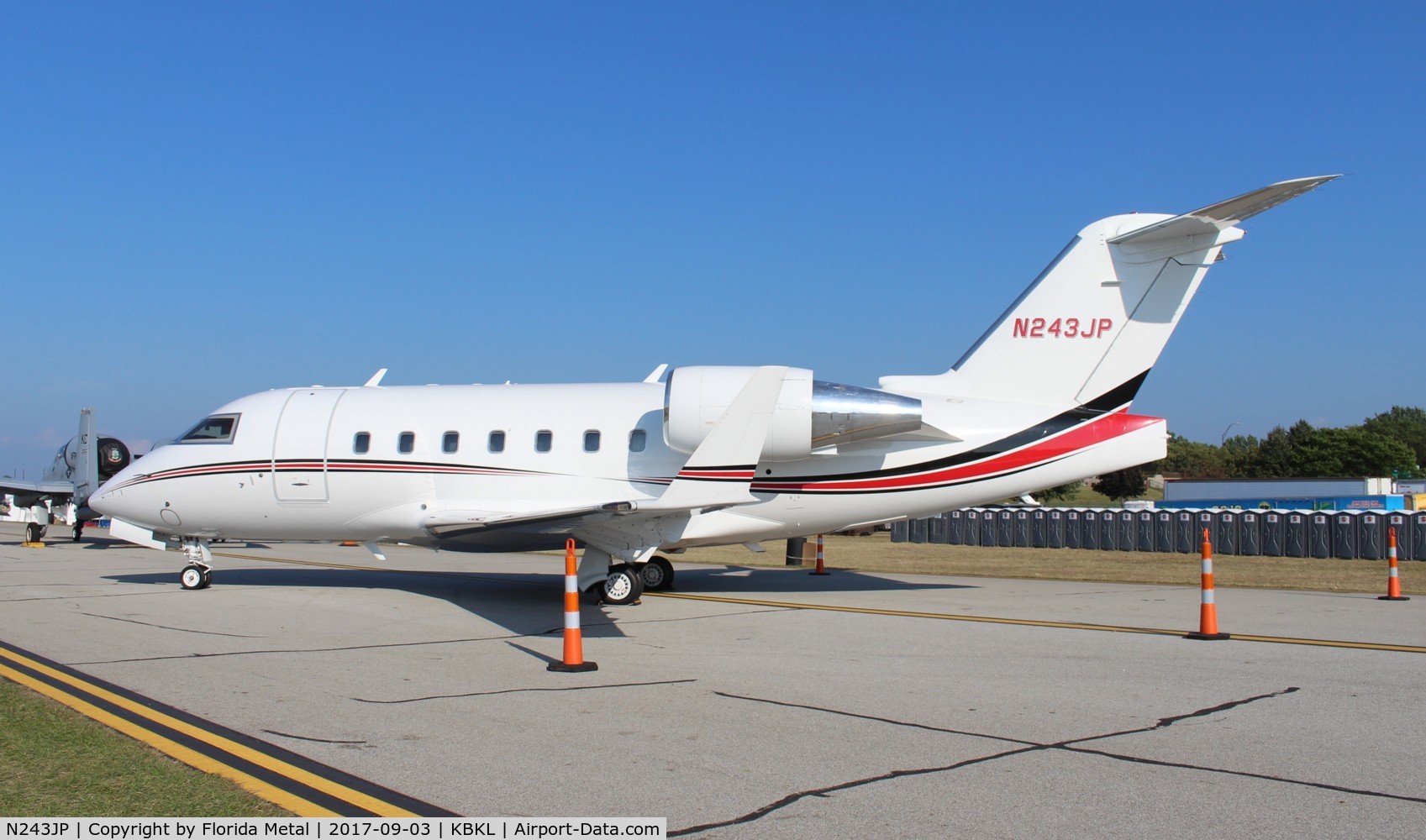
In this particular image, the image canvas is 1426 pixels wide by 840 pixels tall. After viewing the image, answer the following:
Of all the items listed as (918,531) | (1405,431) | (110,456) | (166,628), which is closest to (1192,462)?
(1405,431)

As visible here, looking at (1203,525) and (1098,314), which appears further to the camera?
(1203,525)

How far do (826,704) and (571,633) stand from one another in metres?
2.58

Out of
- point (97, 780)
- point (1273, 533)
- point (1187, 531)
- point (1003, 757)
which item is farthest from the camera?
point (1187, 531)

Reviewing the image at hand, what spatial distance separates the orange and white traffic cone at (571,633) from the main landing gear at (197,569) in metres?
10.3

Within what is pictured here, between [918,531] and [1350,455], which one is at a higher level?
[1350,455]

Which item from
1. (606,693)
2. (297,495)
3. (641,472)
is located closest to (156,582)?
(297,495)

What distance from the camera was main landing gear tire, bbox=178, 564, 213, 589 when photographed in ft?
56.3

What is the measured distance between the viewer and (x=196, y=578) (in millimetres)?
17219

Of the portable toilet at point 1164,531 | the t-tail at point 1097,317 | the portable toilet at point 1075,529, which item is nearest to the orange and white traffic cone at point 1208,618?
the t-tail at point 1097,317

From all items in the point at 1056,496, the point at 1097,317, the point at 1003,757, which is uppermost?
the point at 1097,317

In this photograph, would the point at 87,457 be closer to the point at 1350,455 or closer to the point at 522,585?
the point at 522,585

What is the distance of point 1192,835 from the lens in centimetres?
483

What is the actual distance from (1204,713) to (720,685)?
361 centimetres

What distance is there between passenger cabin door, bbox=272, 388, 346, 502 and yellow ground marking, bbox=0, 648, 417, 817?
309 inches
